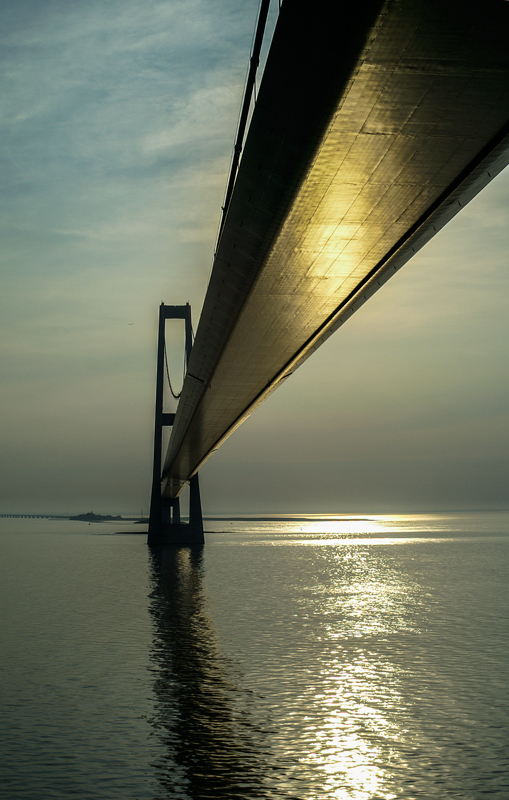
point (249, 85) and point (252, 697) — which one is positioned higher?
point (249, 85)

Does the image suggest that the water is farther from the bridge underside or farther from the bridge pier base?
the bridge pier base

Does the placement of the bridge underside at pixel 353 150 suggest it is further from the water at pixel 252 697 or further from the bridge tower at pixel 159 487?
the bridge tower at pixel 159 487

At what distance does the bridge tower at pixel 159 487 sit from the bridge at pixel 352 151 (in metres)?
39.8

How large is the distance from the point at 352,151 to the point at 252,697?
8.94 m

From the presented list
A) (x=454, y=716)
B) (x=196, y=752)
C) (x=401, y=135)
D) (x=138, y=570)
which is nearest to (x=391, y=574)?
(x=138, y=570)

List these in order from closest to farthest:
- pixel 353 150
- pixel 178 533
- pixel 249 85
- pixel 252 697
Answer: pixel 353 150
pixel 249 85
pixel 252 697
pixel 178 533

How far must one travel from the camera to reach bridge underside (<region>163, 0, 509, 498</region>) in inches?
196

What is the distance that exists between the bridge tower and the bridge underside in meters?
39.9

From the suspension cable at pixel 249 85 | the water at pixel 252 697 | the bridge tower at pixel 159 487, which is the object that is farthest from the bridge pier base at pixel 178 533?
the suspension cable at pixel 249 85

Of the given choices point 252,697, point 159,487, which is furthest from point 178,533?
point 252,697

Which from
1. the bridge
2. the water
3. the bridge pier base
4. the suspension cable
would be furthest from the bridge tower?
the suspension cable

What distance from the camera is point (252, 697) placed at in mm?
11656

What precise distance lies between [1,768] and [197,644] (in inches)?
329

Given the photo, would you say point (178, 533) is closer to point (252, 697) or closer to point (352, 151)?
point (252, 697)
